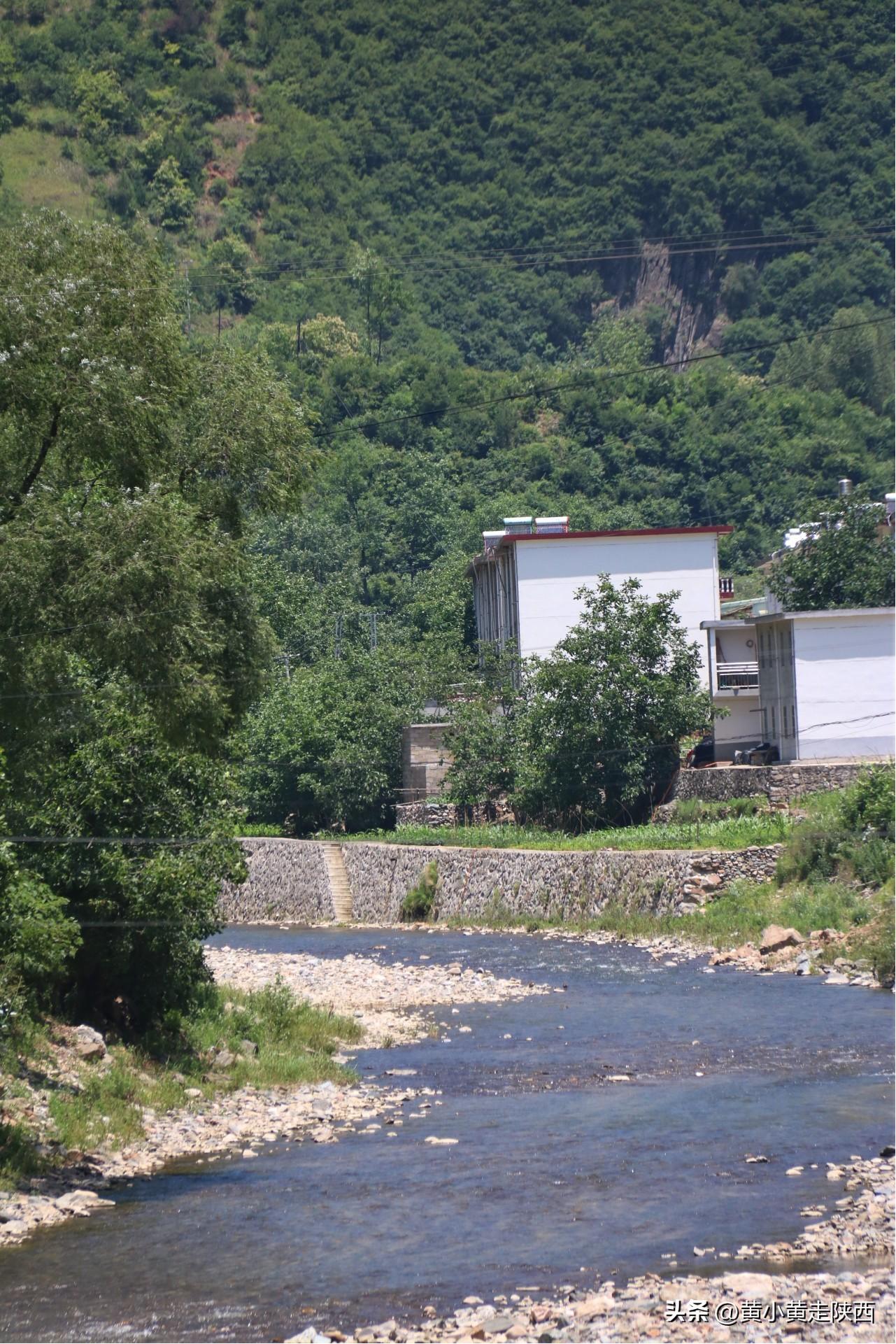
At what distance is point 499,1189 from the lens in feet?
53.4

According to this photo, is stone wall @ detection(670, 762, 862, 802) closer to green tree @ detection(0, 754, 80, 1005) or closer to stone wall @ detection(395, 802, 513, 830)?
stone wall @ detection(395, 802, 513, 830)

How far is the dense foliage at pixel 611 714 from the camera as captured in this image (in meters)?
45.7

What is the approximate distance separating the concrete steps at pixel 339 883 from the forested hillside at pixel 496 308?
6158 mm

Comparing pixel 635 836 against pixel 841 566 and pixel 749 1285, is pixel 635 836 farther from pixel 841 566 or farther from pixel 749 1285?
pixel 749 1285

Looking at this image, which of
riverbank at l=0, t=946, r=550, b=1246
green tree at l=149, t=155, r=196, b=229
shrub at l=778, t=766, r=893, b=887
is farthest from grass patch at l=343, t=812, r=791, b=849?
green tree at l=149, t=155, r=196, b=229

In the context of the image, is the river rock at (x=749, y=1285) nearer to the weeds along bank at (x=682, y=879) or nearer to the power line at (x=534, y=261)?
the weeds along bank at (x=682, y=879)

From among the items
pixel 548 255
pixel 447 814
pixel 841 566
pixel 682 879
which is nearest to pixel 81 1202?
pixel 682 879

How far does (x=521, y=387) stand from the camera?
10944cm

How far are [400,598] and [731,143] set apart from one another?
105 metres

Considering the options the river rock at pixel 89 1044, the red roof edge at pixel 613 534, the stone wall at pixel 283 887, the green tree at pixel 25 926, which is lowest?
the stone wall at pixel 283 887

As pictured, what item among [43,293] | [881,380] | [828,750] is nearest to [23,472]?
[43,293]

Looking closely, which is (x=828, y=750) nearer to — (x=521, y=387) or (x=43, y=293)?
(x=43, y=293)

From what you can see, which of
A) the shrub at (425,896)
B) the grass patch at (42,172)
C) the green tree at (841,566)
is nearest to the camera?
the shrub at (425,896)

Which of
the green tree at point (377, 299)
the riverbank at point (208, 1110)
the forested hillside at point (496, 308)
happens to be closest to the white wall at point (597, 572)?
the forested hillside at point (496, 308)
